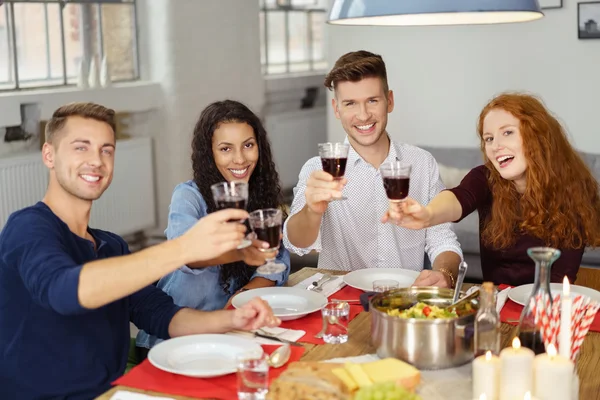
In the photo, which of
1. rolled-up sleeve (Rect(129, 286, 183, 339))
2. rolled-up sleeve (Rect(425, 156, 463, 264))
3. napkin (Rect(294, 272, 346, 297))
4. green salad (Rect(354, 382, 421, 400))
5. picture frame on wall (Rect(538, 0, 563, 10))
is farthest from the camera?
picture frame on wall (Rect(538, 0, 563, 10))

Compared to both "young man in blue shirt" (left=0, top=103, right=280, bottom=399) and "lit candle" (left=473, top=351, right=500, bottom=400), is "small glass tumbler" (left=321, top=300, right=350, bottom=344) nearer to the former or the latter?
"young man in blue shirt" (left=0, top=103, right=280, bottom=399)

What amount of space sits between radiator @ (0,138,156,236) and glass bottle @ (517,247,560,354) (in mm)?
3354

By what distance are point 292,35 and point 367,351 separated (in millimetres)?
5827

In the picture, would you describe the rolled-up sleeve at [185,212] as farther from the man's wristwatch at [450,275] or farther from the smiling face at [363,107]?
the man's wristwatch at [450,275]

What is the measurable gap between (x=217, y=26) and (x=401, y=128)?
159cm

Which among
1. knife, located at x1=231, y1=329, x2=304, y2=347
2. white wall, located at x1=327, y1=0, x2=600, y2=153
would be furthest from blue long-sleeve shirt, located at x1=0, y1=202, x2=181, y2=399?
white wall, located at x1=327, y1=0, x2=600, y2=153

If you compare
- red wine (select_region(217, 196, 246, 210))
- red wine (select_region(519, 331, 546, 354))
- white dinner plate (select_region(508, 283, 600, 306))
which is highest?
red wine (select_region(217, 196, 246, 210))

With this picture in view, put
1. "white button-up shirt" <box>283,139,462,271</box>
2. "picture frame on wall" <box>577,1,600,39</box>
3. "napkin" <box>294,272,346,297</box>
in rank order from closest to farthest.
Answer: "napkin" <box>294,272,346,297</box>, "white button-up shirt" <box>283,139,462,271</box>, "picture frame on wall" <box>577,1,600,39</box>

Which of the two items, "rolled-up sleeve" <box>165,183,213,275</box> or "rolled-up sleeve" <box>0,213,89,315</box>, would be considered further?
"rolled-up sleeve" <box>165,183,213,275</box>

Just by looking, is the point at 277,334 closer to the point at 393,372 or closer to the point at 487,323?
the point at 393,372

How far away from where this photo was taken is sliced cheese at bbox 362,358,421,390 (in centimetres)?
156

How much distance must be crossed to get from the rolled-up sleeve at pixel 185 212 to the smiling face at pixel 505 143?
0.94 m

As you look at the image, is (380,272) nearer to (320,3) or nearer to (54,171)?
(54,171)

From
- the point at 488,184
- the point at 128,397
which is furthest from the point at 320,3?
the point at 128,397
